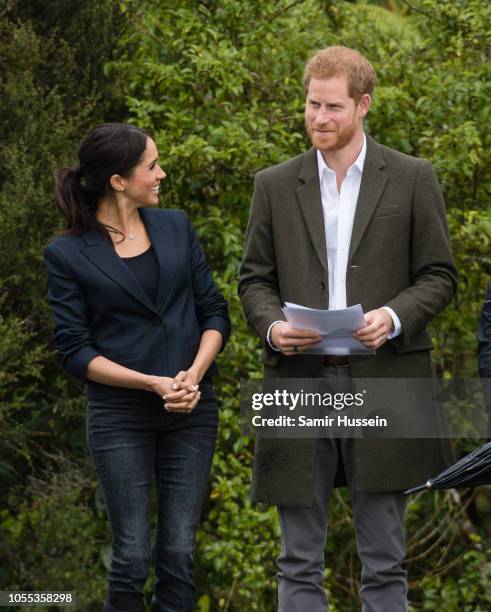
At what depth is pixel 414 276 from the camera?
422 cm

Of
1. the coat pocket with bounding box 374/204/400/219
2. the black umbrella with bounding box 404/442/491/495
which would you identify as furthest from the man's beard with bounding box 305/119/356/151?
the black umbrella with bounding box 404/442/491/495

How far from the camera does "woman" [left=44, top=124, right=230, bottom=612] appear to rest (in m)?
4.27

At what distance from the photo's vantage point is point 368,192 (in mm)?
4172

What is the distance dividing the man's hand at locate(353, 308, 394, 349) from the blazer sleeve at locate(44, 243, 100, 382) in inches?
37.1

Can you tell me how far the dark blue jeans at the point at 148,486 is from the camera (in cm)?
427

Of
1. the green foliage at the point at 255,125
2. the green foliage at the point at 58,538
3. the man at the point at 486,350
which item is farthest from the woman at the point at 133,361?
the green foliage at the point at 58,538

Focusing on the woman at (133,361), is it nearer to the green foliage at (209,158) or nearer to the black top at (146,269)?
the black top at (146,269)

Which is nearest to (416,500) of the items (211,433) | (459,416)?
(459,416)

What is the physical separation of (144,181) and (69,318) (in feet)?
1.81

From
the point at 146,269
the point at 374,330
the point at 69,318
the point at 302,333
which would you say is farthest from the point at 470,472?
the point at 69,318

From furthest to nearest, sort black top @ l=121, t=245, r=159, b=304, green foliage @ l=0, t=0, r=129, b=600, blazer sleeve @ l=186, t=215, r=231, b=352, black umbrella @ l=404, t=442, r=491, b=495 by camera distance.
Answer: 1. green foliage @ l=0, t=0, r=129, b=600
2. blazer sleeve @ l=186, t=215, r=231, b=352
3. black top @ l=121, t=245, r=159, b=304
4. black umbrella @ l=404, t=442, r=491, b=495

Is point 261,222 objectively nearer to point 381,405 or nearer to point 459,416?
point 381,405

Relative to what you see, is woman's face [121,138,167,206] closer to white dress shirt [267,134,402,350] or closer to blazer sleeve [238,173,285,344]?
blazer sleeve [238,173,285,344]

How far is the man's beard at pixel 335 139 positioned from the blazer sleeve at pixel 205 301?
0.66m
